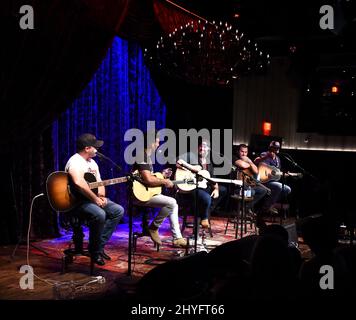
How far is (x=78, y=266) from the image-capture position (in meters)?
5.24

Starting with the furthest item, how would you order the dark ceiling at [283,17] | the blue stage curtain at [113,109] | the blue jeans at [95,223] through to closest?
the blue stage curtain at [113,109] → the dark ceiling at [283,17] → the blue jeans at [95,223]

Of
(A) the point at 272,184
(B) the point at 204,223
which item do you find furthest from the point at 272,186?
(B) the point at 204,223

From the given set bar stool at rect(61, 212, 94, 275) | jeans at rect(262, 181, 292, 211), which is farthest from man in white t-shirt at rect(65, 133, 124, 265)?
jeans at rect(262, 181, 292, 211)

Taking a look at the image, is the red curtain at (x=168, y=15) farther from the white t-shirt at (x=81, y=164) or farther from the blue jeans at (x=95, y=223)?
the blue jeans at (x=95, y=223)

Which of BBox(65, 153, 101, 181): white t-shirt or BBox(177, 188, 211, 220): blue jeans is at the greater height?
BBox(65, 153, 101, 181): white t-shirt

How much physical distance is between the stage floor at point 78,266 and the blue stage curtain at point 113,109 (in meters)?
1.38

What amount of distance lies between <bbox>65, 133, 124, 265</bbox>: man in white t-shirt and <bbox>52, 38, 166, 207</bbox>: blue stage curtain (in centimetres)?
169

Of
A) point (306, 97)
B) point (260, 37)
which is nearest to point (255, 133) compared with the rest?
point (306, 97)

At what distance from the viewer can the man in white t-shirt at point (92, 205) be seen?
4.89 m

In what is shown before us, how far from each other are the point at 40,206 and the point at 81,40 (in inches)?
97.7

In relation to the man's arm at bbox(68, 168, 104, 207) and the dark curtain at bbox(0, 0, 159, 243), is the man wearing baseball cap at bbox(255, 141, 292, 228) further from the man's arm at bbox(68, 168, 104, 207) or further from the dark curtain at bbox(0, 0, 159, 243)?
the man's arm at bbox(68, 168, 104, 207)

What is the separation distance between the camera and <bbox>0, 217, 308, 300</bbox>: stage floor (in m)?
4.26

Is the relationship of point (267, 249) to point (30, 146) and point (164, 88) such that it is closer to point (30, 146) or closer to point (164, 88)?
point (30, 146)

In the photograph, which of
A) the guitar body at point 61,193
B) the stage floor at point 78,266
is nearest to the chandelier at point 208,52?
the guitar body at point 61,193
